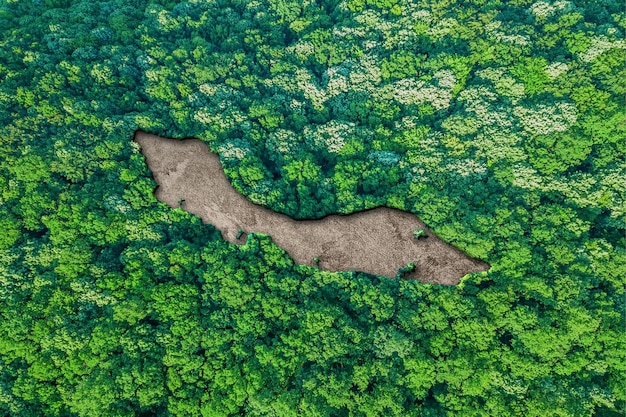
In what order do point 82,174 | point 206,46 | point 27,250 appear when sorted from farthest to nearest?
point 206,46 < point 82,174 < point 27,250

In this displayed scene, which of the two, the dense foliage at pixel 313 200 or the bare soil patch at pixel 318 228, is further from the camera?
the bare soil patch at pixel 318 228

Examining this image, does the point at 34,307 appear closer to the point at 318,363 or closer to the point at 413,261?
the point at 318,363

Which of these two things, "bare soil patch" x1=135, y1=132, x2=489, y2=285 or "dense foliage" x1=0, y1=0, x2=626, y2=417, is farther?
"bare soil patch" x1=135, y1=132, x2=489, y2=285

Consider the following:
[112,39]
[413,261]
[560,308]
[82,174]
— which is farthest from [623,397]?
[112,39]

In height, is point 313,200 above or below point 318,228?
above

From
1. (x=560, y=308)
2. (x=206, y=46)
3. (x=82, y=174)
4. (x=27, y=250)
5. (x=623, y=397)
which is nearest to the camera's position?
(x=623, y=397)
